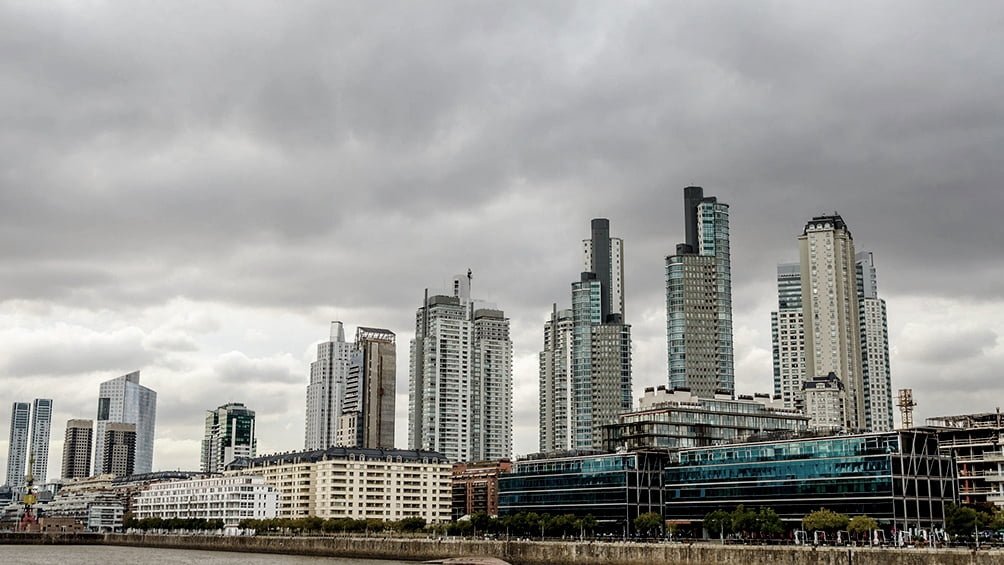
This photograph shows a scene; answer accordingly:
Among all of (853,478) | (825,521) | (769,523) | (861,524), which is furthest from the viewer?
(853,478)

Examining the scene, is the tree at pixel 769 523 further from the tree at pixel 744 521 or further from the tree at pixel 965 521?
the tree at pixel 965 521

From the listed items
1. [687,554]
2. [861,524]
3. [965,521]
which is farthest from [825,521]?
[687,554]

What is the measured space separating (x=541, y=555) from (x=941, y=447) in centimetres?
6652

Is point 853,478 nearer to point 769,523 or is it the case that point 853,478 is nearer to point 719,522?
point 769,523

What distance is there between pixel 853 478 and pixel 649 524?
34.3 meters

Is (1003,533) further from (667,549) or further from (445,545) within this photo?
(445,545)

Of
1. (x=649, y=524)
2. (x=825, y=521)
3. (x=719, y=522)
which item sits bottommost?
(x=649, y=524)

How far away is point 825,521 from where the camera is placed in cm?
15912

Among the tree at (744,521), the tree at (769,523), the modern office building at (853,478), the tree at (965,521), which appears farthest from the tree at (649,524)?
the tree at (965,521)

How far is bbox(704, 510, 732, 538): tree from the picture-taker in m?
175

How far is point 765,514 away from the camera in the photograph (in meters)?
170

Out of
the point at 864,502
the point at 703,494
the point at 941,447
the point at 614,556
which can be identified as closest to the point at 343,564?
the point at 614,556

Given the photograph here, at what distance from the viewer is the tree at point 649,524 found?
187250 mm

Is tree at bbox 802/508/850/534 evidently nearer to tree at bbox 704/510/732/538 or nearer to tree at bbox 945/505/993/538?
tree at bbox 945/505/993/538
